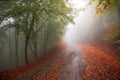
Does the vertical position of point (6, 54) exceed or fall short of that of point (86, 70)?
it falls short

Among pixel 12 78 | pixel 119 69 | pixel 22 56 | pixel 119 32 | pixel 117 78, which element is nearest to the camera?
pixel 117 78

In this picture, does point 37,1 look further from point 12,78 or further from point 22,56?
point 22,56

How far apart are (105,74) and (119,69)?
1320mm

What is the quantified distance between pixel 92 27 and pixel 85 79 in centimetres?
2050

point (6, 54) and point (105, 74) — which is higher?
point (105, 74)

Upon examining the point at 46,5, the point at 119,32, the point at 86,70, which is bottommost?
the point at 86,70

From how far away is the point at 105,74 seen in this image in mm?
7984

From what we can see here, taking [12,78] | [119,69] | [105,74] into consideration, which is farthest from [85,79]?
[12,78]

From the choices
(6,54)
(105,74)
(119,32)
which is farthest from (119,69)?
(6,54)

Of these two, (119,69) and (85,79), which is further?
(119,69)

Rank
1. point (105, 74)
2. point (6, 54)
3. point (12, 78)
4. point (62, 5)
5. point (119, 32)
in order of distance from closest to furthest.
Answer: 1. point (105, 74)
2. point (12, 78)
3. point (62, 5)
4. point (119, 32)
5. point (6, 54)

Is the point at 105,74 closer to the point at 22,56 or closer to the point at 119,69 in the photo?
the point at 119,69

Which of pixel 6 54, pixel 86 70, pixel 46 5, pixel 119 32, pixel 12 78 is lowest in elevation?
pixel 6 54

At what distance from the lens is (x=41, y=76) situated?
8.88 meters
